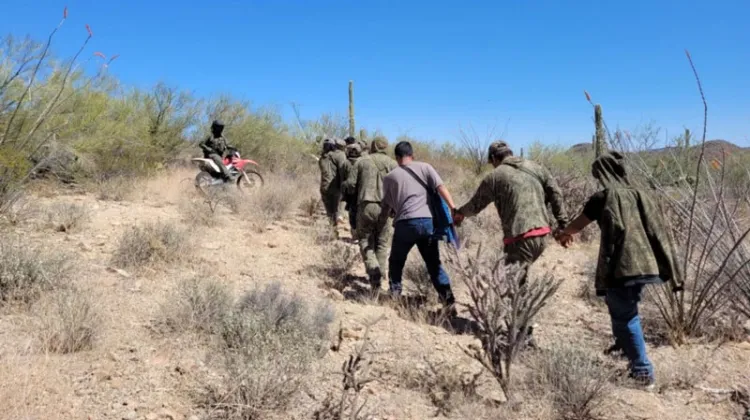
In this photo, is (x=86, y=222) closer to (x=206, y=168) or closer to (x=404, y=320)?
(x=206, y=168)

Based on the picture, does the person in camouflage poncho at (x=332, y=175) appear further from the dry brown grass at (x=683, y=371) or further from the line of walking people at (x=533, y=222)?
the dry brown grass at (x=683, y=371)

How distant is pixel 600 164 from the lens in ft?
12.0

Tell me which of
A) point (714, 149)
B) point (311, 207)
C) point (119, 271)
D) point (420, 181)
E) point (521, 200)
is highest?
point (714, 149)

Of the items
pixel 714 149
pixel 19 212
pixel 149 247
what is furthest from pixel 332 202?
pixel 714 149

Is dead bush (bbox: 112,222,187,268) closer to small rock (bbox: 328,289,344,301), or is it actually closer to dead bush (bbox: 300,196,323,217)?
small rock (bbox: 328,289,344,301)

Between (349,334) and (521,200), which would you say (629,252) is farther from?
(349,334)

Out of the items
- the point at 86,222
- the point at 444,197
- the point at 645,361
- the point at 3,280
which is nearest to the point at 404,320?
the point at 444,197

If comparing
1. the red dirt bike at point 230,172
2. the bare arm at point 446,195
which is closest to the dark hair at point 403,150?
the bare arm at point 446,195

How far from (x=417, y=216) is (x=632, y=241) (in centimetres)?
204

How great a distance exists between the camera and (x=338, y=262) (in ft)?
22.2

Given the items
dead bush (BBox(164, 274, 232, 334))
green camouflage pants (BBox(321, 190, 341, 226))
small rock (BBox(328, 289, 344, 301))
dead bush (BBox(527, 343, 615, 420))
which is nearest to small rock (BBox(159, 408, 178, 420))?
dead bush (BBox(164, 274, 232, 334))

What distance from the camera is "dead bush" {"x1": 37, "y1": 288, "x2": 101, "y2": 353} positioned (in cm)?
369

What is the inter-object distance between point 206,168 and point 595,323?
338 inches

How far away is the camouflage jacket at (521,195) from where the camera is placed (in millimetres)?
4293
